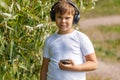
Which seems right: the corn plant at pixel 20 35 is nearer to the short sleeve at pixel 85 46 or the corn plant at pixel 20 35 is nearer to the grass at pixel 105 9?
the short sleeve at pixel 85 46

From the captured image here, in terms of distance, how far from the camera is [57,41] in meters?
3.94

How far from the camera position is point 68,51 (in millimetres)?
3920

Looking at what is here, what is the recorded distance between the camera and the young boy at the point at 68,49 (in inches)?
152

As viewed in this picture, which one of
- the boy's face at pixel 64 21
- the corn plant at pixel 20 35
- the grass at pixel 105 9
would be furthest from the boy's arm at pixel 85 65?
the grass at pixel 105 9

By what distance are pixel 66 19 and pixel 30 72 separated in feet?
6.49

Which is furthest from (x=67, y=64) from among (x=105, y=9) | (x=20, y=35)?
(x=105, y=9)

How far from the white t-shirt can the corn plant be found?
125 cm

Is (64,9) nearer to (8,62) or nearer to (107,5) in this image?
(8,62)

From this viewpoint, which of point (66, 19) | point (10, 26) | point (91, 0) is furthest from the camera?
point (91, 0)

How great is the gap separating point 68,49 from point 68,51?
0.01 m

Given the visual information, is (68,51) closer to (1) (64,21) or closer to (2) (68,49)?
(2) (68,49)

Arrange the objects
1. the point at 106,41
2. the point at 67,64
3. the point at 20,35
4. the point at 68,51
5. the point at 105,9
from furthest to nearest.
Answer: the point at 105,9, the point at 106,41, the point at 20,35, the point at 68,51, the point at 67,64

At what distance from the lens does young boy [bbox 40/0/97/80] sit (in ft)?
12.7

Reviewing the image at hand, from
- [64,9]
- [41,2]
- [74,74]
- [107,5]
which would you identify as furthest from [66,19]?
[107,5]
